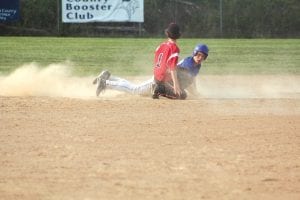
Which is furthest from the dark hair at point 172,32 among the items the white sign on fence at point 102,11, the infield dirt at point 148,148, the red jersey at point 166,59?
the white sign on fence at point 102,11

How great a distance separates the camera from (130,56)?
2394cm

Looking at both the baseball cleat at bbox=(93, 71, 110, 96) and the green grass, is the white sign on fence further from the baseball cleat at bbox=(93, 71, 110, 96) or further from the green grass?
the baseball cleat at bbox=(93, 71, 110, 96)

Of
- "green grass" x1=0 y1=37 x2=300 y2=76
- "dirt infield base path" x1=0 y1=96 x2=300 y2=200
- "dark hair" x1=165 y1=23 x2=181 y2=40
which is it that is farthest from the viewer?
"green grass" x1=0 y1=37 x2=300 y2=76

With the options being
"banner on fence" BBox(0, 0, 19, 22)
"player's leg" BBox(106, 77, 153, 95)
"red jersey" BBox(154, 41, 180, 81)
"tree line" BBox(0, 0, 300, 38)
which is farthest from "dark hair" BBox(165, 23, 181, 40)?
"banner on fence" BBox(0, 0, 19, 22)

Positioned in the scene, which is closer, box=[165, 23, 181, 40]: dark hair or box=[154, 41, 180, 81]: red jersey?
box=[154, 41, 180, 81]: red jersey

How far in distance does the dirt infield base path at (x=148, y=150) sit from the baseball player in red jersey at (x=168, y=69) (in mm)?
434

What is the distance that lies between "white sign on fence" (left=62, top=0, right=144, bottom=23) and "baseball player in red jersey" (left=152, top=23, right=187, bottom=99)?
21487 millimetres

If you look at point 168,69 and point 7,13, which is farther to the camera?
point 7,13

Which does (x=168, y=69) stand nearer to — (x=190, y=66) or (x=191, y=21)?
(x=190, y=66)

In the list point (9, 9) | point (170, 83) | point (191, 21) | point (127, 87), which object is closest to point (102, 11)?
point (9, 9)

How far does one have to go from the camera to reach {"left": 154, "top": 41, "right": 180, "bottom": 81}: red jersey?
11.6m

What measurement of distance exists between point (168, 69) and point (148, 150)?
420 centimetres

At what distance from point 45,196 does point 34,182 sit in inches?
18.2

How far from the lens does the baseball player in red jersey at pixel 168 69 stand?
38.1 ft
